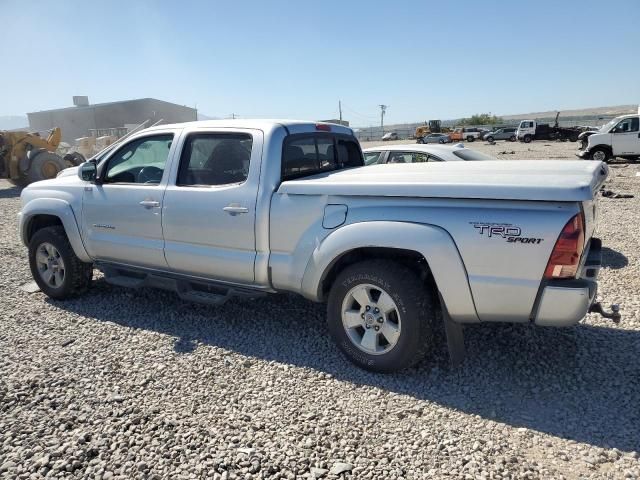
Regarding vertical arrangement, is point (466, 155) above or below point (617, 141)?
above

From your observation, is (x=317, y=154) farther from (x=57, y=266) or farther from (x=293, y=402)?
(x=57, y=266)

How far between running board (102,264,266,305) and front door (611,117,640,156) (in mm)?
19569

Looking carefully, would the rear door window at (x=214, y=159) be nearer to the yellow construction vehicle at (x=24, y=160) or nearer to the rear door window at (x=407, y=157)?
the rear door window at (x=407, y=157)

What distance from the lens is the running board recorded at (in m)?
3.94

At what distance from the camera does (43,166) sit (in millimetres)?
15727

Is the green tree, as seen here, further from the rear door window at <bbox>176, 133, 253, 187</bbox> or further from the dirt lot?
the rear door window at <bbox>176, 133, 253, 187</bbox>

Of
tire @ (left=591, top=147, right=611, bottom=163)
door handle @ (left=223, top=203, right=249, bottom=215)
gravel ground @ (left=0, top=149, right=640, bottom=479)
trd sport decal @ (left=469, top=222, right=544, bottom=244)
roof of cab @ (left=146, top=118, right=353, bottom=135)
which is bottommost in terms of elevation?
gravel ground @ (left=0, top=149, right=640, bottom=479)

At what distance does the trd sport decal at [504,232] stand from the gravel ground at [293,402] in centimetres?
113

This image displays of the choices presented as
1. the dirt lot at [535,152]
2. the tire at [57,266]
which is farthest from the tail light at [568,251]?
the dirt lot at [535,152]

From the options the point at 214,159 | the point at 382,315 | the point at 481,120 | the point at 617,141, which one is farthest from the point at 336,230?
the point at 481,120

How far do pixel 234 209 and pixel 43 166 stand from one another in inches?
591

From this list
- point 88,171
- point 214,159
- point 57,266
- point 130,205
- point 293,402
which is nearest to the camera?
point 293,402

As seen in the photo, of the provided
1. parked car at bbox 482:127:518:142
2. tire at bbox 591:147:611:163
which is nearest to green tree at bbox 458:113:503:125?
parked car at bbox 482:127:518:142

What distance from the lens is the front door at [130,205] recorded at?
4277 millimetres
